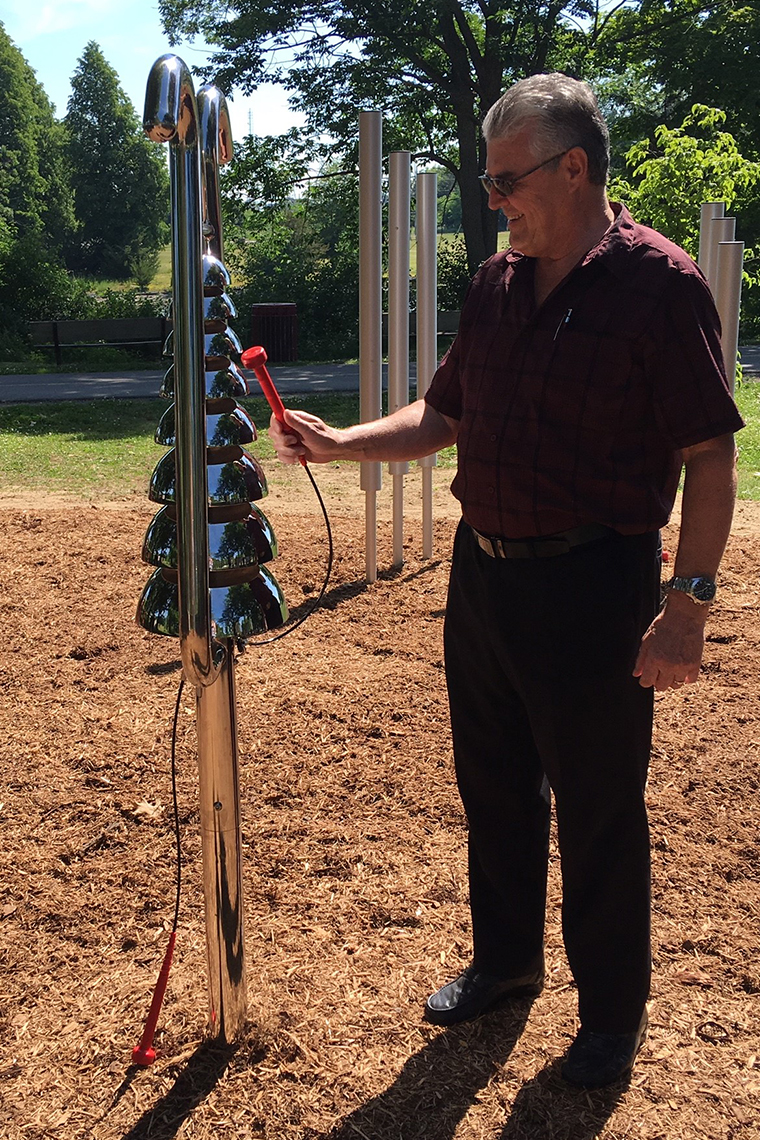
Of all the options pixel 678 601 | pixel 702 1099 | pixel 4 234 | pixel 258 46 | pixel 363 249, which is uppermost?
pixel 258 46

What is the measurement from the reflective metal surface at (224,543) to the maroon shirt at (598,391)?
0.51 metres

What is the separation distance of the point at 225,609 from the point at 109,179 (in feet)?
212

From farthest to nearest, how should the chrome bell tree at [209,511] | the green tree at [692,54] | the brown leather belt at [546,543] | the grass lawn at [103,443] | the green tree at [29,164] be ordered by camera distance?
the green tree at [29,164] → the green tree at [692,54] → the grass lawn at [103,443] → the brown leather belt at [546,543] → the chrome bell tree at [209,511]

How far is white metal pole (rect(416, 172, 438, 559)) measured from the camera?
6.63 meters

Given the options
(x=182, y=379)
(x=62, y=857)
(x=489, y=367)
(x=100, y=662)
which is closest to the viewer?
(x=182, y=379)

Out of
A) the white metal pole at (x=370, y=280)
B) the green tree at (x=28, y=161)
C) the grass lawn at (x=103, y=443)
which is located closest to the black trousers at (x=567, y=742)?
the white metal pole at (x=370, y=280)

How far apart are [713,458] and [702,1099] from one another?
1542mm

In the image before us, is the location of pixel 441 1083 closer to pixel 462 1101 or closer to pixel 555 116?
pixel 462 1101

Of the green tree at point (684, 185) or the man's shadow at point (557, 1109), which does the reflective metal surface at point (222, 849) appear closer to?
the man's shadow at point (557, 1109)

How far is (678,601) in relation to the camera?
2.47 meters

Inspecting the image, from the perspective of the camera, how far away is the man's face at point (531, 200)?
2.44 m

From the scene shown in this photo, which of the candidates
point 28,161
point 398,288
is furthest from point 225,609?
point 28,161

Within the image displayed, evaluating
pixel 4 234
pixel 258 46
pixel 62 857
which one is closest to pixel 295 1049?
pixel 62 857

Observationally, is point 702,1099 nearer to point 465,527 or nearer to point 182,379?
point 465,527
